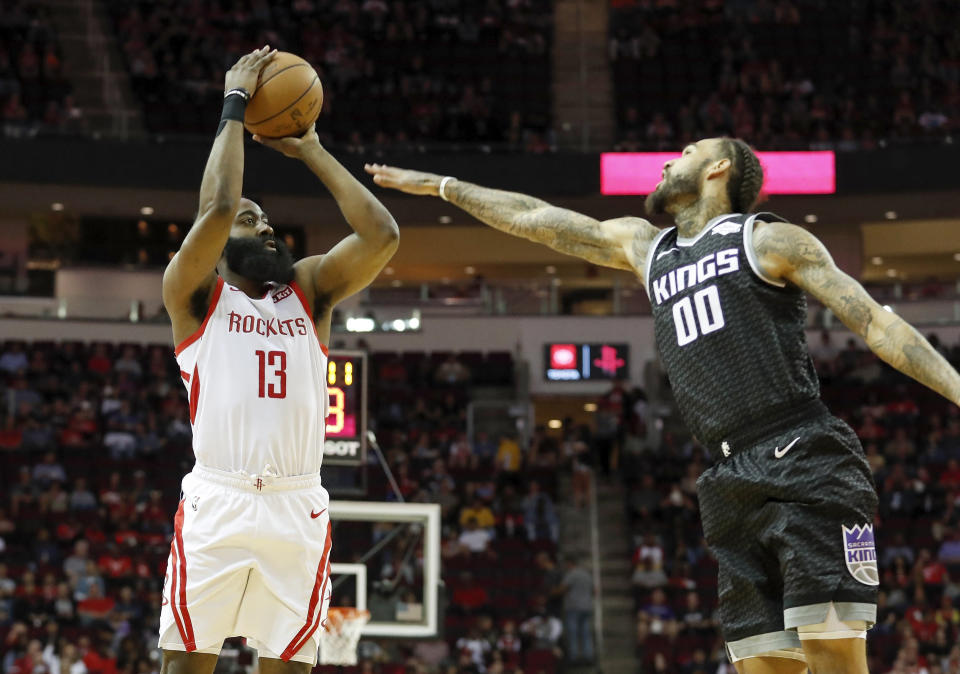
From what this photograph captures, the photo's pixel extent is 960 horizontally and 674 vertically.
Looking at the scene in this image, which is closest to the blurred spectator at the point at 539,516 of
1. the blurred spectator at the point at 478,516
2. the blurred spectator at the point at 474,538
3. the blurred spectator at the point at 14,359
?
the blurred spectator at the point at 478,516

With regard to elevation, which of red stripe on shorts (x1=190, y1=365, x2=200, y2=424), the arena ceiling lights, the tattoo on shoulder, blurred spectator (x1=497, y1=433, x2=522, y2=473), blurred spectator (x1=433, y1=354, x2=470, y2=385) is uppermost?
the arena ceiling lights

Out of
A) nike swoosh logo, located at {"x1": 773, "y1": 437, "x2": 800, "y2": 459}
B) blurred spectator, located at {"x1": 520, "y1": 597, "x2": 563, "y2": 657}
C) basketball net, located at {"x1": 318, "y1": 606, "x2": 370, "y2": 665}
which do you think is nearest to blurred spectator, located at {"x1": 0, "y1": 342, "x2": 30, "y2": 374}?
blurred spectator, located at {"x1": 520, "y1": 597, "x2": 563, "y2": 657}

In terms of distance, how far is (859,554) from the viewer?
383 cm

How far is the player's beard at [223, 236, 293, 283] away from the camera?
184 inches

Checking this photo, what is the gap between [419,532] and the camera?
14539 millimetres

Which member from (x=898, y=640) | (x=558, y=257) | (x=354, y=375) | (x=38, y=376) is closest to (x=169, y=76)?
(x=38, y=376)

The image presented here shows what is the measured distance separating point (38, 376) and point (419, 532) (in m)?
7.96

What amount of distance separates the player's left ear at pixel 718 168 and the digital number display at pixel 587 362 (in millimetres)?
17529

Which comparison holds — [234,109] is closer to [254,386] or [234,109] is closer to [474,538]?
[254,386]

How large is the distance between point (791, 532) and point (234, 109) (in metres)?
2.27

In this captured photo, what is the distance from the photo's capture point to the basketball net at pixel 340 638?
11375 mm

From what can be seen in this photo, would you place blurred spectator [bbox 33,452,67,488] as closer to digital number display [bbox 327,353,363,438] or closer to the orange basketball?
digital number display [bbox 327,353,363,438]

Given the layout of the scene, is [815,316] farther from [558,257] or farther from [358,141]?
[358,141]

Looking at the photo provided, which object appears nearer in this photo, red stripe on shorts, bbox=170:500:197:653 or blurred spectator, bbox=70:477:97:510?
red stripe on shorts, bbox=170:500:197:653
